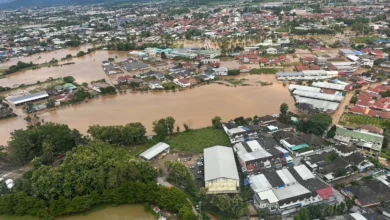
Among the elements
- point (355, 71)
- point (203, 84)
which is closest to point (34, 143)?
point (203, 84)

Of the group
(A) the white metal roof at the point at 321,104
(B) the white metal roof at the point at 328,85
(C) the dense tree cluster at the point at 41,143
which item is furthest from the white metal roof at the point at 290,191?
(B) the white metal roof at the point at 328,85

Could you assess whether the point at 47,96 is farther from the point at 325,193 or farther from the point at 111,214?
the point at 325,193

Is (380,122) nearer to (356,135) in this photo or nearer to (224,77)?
(356,135)

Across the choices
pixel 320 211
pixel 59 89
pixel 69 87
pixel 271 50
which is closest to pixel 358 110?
pixel 320 211

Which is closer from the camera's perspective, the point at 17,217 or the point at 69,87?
the point at 17,217

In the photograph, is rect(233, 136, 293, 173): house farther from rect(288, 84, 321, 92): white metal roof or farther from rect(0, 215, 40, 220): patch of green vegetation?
rect(0, 215, 40, 220): patch of green vegetation

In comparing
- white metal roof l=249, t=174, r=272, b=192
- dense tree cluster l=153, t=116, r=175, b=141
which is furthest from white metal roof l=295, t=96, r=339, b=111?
dense tree cluster l=153, t=116, r=175, b=141

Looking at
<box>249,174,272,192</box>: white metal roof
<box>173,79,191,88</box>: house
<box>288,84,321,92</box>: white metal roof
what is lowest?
<box>249,174,272,192</box>: white metal roof

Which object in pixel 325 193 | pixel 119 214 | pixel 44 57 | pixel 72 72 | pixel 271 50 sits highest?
pixel 44 57
